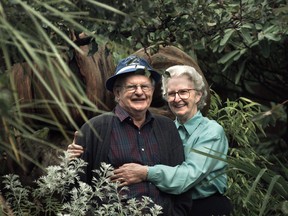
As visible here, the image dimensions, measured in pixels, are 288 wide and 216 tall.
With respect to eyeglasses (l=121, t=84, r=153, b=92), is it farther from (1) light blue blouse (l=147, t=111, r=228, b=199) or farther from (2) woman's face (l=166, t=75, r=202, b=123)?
(1) light blue blouse (l=147, t=111, r=228, b=199)

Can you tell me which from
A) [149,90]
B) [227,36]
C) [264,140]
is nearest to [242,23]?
[149,90]

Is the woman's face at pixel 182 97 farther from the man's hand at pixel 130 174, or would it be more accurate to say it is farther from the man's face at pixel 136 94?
the man's hand at pixel 130 174

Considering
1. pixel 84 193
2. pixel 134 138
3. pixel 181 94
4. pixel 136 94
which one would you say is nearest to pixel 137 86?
pixel 136 94

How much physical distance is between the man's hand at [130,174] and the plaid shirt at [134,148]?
57 millimetres

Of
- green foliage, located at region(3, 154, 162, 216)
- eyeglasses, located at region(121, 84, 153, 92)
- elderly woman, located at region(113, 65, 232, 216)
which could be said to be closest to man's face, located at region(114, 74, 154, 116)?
eyeglasses, located at region(121, 84, 153, 92)

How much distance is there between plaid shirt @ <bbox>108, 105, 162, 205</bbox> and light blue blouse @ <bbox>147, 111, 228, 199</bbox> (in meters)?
0.07

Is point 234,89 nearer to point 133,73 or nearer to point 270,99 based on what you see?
point 270,99

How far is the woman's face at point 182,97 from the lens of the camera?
5.94 metres

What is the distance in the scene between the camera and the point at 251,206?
7168 millimetres

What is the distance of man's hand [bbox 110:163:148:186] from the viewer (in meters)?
5.44

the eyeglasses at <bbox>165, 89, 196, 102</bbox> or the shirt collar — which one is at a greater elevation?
the eyeglasses at <bbox>165, 89, 196, 102</bbox>

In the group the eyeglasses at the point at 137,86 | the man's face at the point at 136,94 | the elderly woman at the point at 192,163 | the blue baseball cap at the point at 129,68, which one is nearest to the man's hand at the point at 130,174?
the elderly woman at the point at 192,163

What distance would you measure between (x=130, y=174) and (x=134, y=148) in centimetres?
19

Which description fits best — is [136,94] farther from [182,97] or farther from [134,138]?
A: [182,97]
